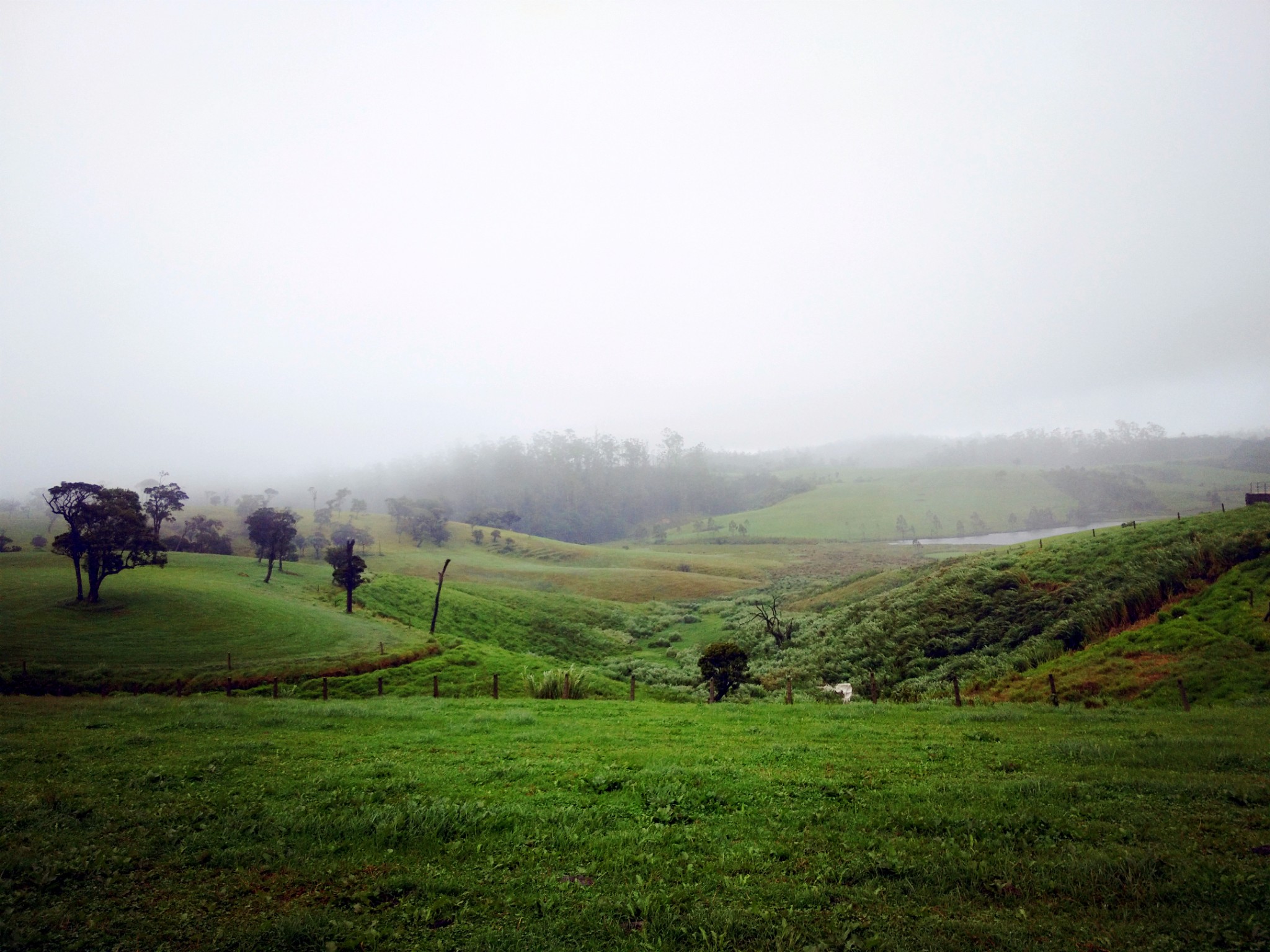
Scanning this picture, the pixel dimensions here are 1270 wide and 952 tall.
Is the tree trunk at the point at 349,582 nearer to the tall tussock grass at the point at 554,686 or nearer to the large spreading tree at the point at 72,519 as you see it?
the large spreading tree at the point at 72,519

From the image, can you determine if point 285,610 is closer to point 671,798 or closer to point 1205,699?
point 671,798

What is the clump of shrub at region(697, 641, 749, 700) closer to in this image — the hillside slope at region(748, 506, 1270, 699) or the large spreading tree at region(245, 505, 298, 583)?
the hillside slope at region(748, 506, 1270, 699)

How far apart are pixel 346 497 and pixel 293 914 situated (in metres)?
59.5

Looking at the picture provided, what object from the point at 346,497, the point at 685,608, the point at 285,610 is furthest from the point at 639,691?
the point at 346,497

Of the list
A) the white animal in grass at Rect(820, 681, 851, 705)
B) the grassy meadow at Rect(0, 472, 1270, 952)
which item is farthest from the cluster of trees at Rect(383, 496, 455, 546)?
the white animal in grass at Rect(820, 681, 851, 705)

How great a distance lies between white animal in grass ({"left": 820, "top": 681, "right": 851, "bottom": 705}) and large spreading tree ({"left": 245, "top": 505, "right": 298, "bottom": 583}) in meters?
34.1

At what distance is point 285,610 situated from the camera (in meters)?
29.3

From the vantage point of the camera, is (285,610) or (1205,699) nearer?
(1205,699)

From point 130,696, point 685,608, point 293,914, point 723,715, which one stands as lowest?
point 685,608

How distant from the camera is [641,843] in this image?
7.71 metres

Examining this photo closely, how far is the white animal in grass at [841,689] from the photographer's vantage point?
26.8 metres

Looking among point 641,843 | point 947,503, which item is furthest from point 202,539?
point 947,503

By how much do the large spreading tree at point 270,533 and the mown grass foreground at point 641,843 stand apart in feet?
72.3

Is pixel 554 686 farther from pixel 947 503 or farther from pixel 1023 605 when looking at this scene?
pixel 947 503
